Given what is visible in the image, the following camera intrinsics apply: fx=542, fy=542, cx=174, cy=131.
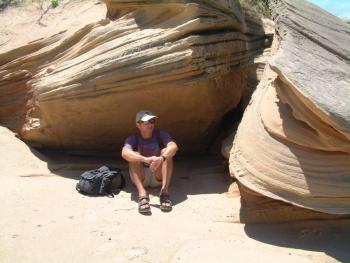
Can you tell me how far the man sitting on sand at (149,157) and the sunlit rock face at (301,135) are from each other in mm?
739

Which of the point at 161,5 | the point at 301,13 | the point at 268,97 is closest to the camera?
the point at 268,97

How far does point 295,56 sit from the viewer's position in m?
4.38

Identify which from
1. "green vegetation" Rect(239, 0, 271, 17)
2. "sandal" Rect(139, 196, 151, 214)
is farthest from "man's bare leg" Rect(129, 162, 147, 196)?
"green vegetation" Rect(239, 0, 271, 17)

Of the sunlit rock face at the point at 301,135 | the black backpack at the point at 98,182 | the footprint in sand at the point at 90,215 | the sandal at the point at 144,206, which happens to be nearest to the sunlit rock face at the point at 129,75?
the black backpack at the point at 98,182

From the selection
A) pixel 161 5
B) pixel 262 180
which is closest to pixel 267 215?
pixel 262 180

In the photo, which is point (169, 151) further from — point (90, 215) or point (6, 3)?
point (6, 3)

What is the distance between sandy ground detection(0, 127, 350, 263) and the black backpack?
0.31ft

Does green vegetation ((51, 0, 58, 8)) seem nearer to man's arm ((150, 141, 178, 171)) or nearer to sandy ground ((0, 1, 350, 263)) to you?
sandy ground ((0, 1, 350, 263))

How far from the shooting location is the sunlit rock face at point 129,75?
568 cm

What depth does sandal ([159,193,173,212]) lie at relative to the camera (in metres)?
4.94

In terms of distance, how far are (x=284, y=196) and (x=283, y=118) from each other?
28.2 inches

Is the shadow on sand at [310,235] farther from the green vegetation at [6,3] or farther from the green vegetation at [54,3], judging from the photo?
the green vegetation at [6,3]

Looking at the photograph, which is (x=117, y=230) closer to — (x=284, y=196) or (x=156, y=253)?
(x=156, y=253)

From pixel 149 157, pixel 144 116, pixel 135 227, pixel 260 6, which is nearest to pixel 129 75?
pixel 144 116
